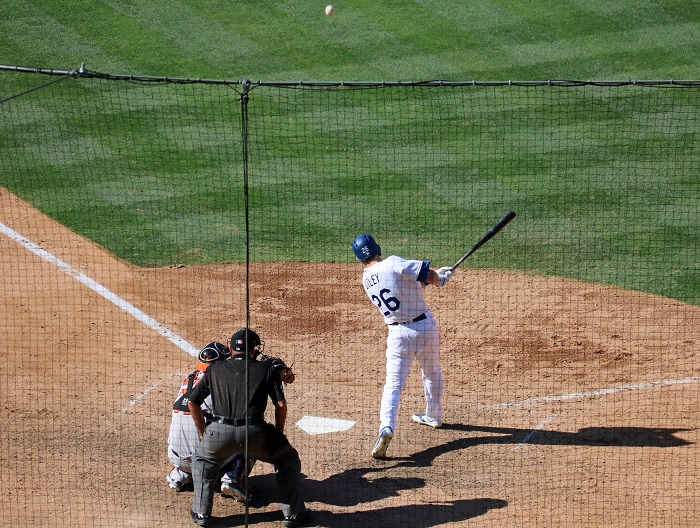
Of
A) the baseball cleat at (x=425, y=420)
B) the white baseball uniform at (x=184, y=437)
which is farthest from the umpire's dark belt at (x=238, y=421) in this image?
the baseball cleat at (x=425, y=420)

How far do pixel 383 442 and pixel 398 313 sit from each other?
3.56 feet

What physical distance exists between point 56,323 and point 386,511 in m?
4.73

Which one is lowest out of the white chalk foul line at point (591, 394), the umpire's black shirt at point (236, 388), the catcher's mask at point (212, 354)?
the white chalk foul line at point (591, 394)

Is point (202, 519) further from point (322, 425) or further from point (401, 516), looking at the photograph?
point (322, 425)

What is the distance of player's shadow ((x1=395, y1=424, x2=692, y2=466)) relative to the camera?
8.38 m

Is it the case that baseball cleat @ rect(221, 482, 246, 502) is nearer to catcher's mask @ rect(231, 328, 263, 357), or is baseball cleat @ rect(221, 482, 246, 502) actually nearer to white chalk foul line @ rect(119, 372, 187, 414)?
catcher's mask @ rect(231, 328, 263, 357)

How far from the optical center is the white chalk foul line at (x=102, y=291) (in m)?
10.4

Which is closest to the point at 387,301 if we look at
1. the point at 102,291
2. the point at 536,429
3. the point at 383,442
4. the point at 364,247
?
the point at 364,247

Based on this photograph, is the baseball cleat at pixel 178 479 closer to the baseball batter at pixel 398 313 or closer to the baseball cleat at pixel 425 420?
the baseball batter at pixel 398 313

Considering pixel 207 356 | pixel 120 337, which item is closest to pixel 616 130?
pixel 120 337

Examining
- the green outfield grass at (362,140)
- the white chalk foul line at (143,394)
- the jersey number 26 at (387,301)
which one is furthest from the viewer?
the green outfield grass at (362,140)

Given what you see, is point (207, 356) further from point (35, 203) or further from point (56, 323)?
point (35, 203)

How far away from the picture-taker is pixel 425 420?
8953 mm

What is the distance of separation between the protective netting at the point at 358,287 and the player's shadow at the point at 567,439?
27mm
